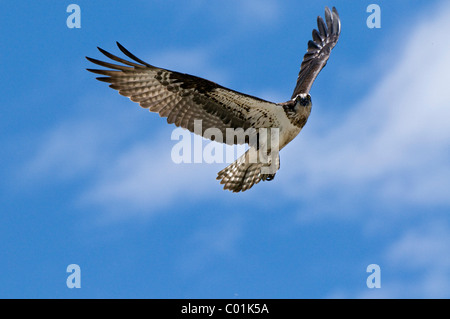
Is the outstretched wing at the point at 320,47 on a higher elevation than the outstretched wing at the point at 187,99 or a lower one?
higher

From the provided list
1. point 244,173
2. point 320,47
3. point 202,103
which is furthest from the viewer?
point 320,47

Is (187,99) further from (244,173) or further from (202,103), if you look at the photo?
(244,173)

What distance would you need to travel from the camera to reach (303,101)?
9.78 m

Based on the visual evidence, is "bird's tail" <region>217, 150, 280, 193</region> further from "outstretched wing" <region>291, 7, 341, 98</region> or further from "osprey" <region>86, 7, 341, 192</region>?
"outstretched wing" <region>291, 7, 341, 98</region>

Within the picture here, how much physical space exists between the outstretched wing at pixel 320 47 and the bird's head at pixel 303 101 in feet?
4.44

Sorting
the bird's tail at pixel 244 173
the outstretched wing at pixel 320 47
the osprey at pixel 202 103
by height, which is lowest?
the bird's tail at pixel 244 173

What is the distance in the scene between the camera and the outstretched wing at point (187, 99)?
9.47 m

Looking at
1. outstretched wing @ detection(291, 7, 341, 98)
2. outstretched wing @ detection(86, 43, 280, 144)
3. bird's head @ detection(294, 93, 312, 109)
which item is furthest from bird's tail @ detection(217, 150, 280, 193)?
outstretched wing @ detection(291, 7, 341, 98)

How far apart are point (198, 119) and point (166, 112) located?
1.44 feet

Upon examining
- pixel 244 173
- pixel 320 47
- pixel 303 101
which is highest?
pixel 320 47

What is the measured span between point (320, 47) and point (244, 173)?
3354mm

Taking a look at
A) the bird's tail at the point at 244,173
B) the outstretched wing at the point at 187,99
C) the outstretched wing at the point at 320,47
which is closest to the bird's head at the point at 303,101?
the outstretched wing at the point at 187,99

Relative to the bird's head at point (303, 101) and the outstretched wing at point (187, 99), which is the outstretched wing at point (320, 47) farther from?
the outstretched wing at point (187, 99)

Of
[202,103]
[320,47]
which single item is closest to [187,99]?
[202,103]
